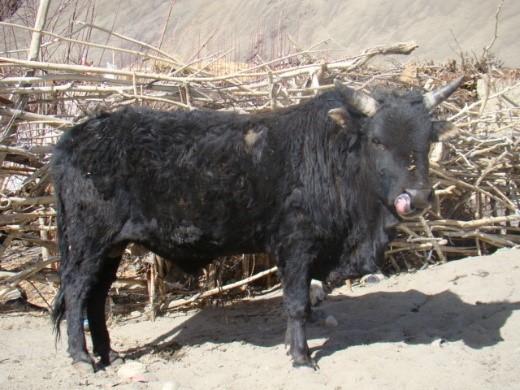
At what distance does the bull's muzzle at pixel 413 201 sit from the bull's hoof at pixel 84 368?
2.74m

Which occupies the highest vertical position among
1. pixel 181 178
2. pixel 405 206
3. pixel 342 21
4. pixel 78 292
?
pixel 342 21

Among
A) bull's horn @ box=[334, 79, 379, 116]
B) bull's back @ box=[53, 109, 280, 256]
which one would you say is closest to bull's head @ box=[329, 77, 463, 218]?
bull's horn @ box=[334, 79, 379, 116]

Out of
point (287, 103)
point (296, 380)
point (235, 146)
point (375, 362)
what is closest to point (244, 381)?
point (296, 380)

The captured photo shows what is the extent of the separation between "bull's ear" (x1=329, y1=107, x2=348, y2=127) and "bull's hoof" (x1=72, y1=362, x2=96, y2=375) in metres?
2.79

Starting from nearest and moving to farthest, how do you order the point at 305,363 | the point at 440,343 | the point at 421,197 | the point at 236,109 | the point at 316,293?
1. the point at 421,197
2. the point at 305,363
3. the point at 440,343
4. the point at 316,293
5. the point at 236,109

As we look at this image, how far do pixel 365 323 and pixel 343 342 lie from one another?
493 mm

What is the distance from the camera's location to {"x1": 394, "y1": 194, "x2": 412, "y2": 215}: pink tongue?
4715mm

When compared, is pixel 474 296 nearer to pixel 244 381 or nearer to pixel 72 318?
pixel 244 381

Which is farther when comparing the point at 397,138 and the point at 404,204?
the point at 397,138

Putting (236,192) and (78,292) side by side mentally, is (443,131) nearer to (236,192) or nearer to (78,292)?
(236,192)

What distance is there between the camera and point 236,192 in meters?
5.21

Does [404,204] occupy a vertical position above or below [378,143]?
below

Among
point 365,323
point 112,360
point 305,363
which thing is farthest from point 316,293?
point 112,360

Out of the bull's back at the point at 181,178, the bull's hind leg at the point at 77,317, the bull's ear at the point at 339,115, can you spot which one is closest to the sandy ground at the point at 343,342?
the bull's hind leg at the point at 77,317
